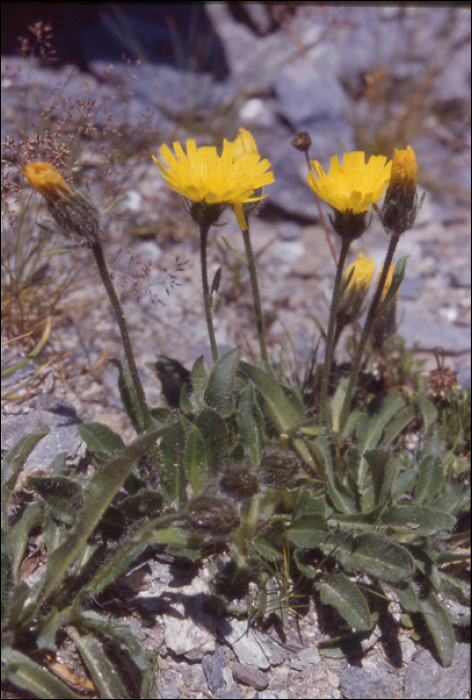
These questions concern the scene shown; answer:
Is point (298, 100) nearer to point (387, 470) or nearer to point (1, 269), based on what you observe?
point (1, 269)

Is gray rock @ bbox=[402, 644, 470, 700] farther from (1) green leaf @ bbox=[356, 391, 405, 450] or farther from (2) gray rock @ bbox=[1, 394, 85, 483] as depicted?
(2) gray rock @ bbox=[1, 394, 85, 483]

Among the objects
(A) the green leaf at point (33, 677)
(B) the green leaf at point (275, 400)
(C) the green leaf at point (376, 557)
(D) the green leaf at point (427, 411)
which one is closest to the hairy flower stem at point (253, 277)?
(B) the green leaf at point (275, 400)

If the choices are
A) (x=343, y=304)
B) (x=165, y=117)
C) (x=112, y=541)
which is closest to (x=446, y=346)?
(x=343, y=304)

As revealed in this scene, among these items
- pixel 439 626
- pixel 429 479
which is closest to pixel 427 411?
pixel 429 479

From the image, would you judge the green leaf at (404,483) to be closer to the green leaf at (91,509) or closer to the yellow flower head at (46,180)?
the green leaf at (91,509)

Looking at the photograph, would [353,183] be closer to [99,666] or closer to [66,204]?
[66,204]
